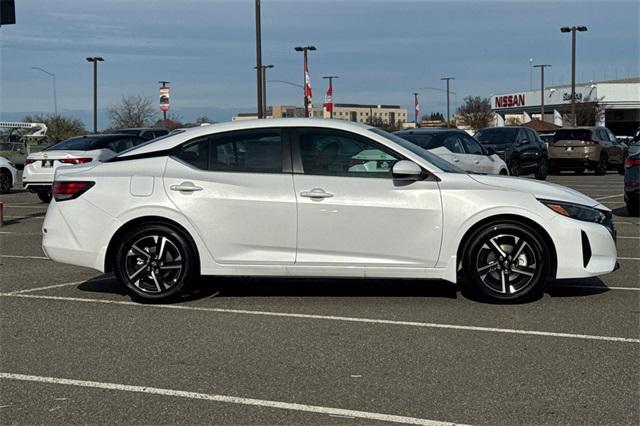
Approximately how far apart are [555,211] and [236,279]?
335 cm

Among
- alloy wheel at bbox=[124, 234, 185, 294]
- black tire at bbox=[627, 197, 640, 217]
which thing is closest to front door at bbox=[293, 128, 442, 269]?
alloy wheel at bbox=[124, 234, 185, 294]

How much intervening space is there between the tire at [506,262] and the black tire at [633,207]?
297 inches

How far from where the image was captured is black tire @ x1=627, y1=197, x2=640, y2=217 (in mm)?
13812

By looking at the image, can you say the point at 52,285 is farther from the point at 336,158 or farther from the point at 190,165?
the point at 336,158

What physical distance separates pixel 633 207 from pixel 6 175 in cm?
1580

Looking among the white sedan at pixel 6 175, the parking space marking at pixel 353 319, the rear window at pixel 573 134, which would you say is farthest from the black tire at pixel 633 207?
the white sedan at pixel 6 175

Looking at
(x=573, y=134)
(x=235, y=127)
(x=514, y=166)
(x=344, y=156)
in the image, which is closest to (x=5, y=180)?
(x=514, y=166)

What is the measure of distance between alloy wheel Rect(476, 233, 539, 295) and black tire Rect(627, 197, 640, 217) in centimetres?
756

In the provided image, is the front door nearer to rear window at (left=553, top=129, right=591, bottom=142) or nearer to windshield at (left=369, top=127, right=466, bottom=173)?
windshield at (left=369, top=127, right=466, bottom=173)

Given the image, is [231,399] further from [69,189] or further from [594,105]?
[594,105]

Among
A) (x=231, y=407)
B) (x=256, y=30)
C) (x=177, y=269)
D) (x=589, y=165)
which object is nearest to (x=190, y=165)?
(x=177, y=269)

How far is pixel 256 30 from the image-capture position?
80.9 ft

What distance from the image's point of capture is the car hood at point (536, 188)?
7051 millimetres

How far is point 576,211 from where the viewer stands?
7.05 m
